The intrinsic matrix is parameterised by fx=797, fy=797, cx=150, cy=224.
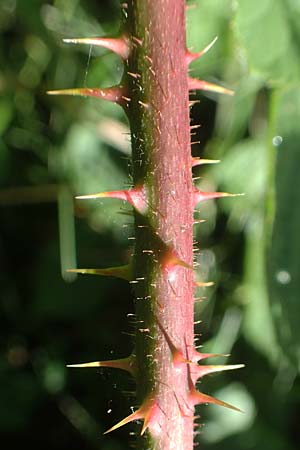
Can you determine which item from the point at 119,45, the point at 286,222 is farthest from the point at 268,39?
the point at 119,45

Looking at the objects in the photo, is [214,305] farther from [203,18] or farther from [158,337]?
[158,337]

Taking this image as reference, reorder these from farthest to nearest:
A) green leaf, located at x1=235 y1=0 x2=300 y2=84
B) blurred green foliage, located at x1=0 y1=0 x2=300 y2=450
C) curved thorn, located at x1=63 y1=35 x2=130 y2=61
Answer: blurred green foliage, located at x1=0 y1=0 x2=300 y2=450 < green leaf, located at x1=235 y1=0 x2=300 y2=84 < curved thorn, located at x1=63 y1=35 x2=130 y2=61

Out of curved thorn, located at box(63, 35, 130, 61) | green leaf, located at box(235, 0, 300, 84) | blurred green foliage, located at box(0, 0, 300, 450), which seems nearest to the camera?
curved thorn, located at box(63, 35, 130, 61)

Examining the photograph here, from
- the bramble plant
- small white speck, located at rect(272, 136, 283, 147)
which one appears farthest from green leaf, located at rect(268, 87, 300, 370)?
the bramble plant

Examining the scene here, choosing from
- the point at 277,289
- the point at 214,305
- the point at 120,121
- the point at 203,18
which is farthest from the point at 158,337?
the point at 120,121

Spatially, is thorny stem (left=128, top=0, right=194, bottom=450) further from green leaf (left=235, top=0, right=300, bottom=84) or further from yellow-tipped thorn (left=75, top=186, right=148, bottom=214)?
green leaf (left=235, top=0, right=300, bottom=84)

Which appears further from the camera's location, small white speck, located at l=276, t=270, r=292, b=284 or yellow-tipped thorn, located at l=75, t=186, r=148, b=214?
small white speck, located at l=276, t=270, r=292, b=284

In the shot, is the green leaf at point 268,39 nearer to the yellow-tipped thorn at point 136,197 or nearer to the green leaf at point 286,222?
the green leaf at point 286,222
